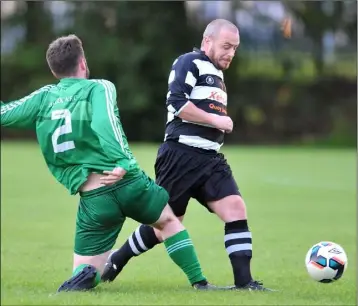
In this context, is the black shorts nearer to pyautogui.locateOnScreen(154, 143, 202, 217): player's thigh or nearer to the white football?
pyautogui.locateOnScreen(154, 143, 202, 217): player's thigh

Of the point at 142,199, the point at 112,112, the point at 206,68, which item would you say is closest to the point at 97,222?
the point at 142,199

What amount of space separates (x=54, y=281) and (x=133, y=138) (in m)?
29.7

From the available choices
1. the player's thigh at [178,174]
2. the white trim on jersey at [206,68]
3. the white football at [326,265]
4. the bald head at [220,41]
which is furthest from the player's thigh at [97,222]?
the white football at [326,265]

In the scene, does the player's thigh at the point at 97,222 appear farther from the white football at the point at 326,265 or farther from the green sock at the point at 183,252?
the white football at the point at 326,265

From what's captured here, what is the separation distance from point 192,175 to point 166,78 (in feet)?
99.9

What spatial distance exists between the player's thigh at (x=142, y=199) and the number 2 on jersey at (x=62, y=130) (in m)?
0.48

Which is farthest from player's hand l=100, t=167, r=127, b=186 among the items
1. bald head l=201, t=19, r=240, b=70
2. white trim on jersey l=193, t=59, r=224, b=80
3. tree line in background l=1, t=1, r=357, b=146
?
tree line in background l=1, t=1, r=357, b=146

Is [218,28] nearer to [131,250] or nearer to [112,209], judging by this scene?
[112,209]

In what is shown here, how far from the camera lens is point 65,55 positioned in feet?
22.0

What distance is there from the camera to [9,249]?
33.0 feet

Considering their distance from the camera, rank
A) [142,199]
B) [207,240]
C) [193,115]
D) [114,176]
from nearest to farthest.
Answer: [114,176] → [142,199] → [193,115] → [207,240]

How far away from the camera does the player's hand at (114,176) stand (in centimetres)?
640

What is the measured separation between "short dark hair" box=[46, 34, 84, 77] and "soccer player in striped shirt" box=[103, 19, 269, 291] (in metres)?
0.82

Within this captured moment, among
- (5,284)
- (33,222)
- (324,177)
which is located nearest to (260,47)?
(324,177)
